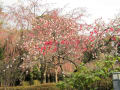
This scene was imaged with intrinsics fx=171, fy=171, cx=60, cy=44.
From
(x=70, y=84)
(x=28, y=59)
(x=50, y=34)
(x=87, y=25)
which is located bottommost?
(x=70, y=84)

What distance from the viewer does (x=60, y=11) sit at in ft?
36.0

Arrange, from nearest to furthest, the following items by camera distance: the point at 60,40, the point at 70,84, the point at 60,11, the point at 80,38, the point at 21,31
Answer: the point at 70,84, the point at 60,40, the point at 80,38, the point at 21,31, the point at 60,11

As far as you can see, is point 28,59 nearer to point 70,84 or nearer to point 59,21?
point 59,21

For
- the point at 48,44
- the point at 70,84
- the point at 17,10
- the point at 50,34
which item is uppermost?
the point at 17,10

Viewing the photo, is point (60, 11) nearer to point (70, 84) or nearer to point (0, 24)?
point (0, 24)

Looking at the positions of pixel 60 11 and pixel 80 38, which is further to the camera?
pixel 60 11

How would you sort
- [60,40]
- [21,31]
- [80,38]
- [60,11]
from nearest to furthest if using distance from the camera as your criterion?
[60,40] < [80,38] < [21,31] < [60,11]

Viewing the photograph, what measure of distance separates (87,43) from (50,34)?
179 cm

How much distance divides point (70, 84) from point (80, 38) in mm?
4151

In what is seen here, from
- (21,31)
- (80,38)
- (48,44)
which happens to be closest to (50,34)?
(48,44)

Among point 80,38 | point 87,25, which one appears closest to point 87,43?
point 80,38

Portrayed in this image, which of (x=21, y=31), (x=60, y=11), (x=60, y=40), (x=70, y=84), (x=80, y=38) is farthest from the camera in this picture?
(x=60, y=11)

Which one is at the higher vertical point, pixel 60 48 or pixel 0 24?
pixel 0 24

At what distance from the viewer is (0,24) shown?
34.3 ft
